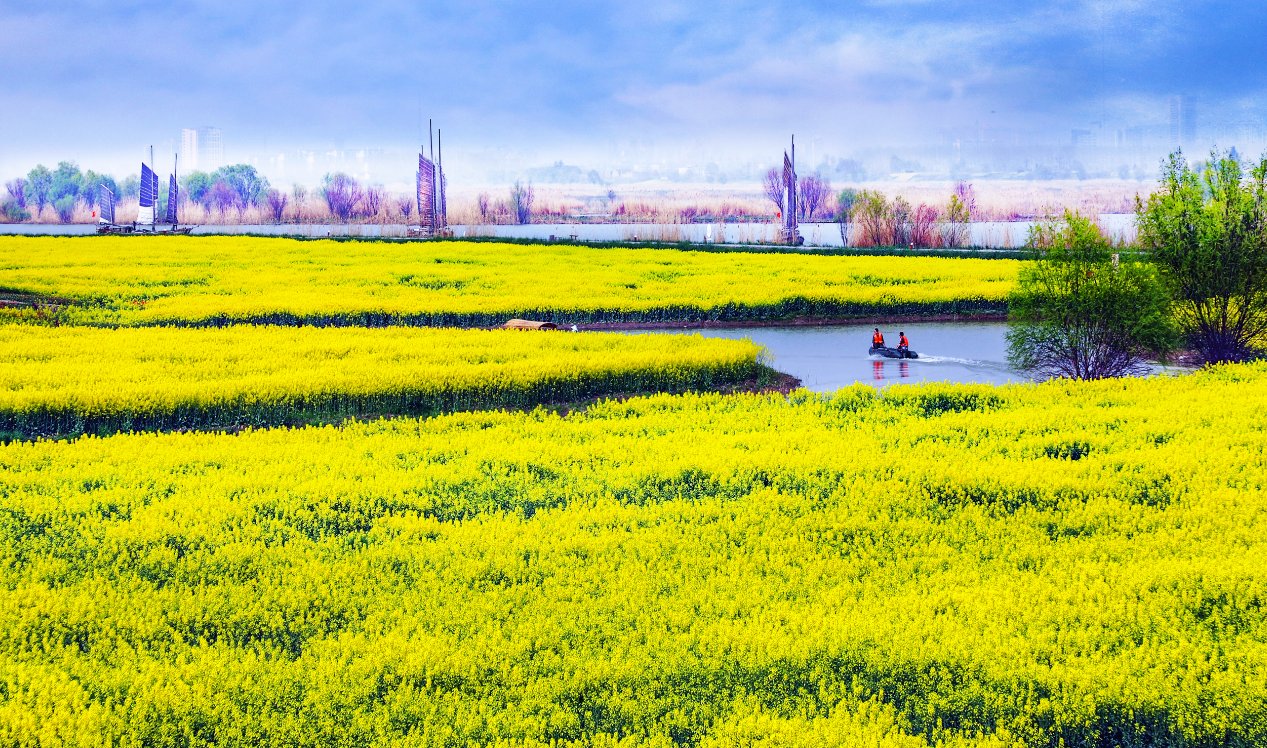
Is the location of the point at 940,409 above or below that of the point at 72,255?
below

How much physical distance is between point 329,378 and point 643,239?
45071 millimetres

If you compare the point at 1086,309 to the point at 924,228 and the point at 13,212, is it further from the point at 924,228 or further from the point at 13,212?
the point at 13,212

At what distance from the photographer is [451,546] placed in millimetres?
10391

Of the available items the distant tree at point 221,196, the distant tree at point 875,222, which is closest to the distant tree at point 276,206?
the distant tree at point 221,196

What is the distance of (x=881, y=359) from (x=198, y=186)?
148 m

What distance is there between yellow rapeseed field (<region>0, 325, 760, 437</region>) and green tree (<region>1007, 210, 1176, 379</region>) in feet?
18.2

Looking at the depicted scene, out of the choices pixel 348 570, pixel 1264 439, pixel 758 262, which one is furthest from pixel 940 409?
pixel 758 262

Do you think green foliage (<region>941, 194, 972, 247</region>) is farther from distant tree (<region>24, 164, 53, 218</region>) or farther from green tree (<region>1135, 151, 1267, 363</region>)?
distant tree (<region>24, 164, 53, 218</region>)

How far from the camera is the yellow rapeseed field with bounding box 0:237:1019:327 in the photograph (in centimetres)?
3130

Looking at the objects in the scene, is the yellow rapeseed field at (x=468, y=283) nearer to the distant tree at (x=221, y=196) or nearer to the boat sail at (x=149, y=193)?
the boat sail at (x=149, y=193)

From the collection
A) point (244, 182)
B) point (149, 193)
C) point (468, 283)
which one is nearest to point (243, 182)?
point (244, 182)

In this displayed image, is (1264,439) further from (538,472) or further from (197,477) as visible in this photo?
(197,477)

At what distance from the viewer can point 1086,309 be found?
853 inches

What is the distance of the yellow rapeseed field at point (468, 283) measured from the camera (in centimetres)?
3130
